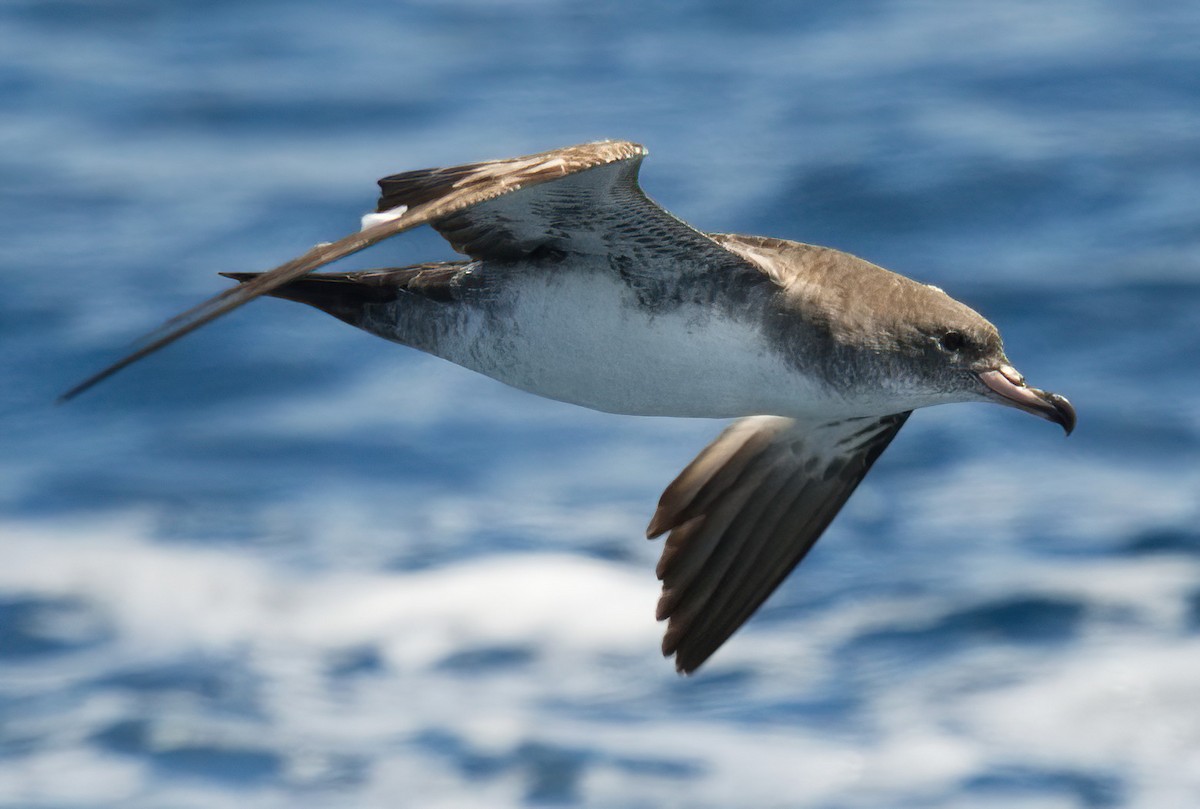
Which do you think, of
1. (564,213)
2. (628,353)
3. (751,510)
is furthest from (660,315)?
(751,510)

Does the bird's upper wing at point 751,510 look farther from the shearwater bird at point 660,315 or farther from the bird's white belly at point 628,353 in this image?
the bird's white belly at point 628,353

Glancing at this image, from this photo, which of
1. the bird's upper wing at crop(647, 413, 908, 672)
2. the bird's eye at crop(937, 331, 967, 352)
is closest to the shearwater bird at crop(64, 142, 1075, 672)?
the bird's eye at crop(937, 331, 967, 352)

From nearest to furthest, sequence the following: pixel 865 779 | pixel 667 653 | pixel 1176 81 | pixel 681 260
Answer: pixel 681 260
pixel 667 653
pixel 865 779
pixel 1176 81

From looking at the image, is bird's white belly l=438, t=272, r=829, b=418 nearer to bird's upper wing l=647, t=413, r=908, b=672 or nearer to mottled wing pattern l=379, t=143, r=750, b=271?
mottled wing pattern l=379, t=143, r=750, b=271

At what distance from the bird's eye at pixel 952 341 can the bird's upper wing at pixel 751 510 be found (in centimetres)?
124

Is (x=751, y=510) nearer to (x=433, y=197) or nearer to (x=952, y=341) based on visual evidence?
(x=952, y=341)

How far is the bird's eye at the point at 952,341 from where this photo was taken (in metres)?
7.50

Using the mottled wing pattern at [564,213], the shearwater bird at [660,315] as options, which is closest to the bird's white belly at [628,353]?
the shearwater bird at [660,315]

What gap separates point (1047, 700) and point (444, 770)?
19.4 ft

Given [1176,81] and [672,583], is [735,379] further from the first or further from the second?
[1176,81]

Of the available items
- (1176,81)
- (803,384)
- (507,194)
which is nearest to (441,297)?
(507,194)

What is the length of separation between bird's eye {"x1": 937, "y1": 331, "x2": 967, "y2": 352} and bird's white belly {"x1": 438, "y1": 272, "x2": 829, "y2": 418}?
0.53m

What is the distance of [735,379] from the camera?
7.50 m

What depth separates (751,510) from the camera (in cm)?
886
